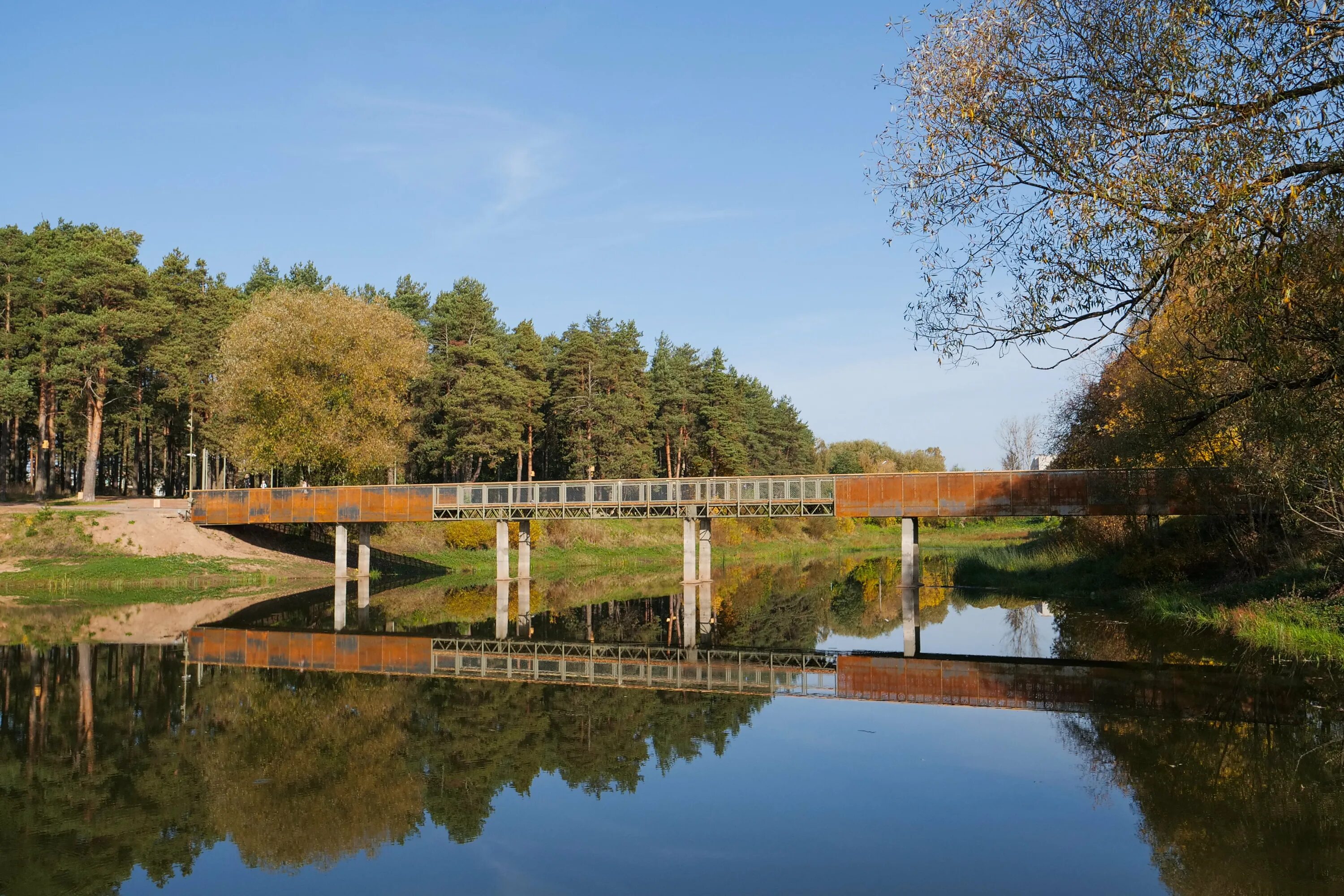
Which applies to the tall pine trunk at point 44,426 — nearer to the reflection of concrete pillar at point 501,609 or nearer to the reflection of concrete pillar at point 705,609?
the reflection of concrete pillar at point 501,609

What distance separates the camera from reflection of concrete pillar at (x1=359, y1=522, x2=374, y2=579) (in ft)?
154

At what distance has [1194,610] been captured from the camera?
27.3 meters

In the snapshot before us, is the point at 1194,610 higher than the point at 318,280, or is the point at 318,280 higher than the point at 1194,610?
the point at 318,280

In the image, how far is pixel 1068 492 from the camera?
122ft

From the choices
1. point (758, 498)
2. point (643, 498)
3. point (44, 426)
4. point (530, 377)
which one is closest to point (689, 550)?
point (643, 498)

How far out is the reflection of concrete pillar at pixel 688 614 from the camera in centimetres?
2770

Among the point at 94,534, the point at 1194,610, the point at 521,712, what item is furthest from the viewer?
the point at 94,534

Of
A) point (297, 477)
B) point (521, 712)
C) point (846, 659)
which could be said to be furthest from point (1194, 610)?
point (297, 477)

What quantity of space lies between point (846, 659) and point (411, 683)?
10.6 metres

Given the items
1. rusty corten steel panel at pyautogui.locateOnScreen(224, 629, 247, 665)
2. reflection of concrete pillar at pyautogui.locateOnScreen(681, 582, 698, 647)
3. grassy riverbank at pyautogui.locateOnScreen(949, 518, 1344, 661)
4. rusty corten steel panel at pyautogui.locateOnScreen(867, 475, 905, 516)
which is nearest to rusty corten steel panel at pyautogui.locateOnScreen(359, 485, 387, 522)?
reflection of concrete pillar at pyautogui.locateOnScreen(681, 582, 698, 647)

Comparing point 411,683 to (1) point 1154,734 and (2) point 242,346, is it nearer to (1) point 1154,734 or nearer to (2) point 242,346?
(1) point 1154,734

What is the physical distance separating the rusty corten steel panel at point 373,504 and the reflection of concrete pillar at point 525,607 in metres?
7.43

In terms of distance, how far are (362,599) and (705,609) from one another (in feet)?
→ 46.8

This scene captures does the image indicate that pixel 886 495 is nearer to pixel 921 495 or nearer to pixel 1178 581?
pixel 921 495
